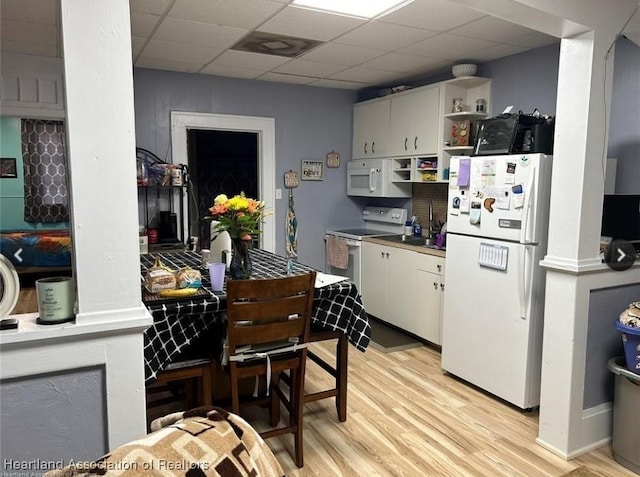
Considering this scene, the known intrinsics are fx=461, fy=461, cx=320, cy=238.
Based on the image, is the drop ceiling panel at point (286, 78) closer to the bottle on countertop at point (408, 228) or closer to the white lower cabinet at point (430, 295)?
the bottle on countertop at point (408, 228)

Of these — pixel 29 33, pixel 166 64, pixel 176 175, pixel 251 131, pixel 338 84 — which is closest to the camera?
pixel 29 33

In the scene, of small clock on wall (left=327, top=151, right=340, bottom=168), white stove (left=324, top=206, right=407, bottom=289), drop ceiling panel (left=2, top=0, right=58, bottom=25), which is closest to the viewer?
Answer: drop ceiling panel (left=2, top=0, right=58, bottom=25)

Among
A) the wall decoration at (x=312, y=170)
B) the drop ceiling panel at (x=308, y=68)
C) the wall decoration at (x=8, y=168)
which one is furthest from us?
the wall decoration at (x=312, y=170)

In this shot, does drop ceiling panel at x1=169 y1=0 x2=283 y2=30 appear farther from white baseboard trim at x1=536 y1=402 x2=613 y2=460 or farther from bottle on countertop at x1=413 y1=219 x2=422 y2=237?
white baseboard trim at x1=536 y1=402 x2=613 y2=460

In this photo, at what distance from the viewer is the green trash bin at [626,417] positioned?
7.44ft

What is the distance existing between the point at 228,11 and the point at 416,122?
207 cm

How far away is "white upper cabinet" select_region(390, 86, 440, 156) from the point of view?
399cm

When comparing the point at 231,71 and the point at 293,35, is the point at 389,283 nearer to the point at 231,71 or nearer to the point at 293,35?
the point at 293,35

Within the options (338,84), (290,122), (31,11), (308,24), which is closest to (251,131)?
(290,122)

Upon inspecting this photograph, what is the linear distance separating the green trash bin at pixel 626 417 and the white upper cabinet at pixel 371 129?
286 cm

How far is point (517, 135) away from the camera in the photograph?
114 inches

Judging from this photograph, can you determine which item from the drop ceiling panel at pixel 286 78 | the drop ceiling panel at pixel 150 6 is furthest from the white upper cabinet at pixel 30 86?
the drop ceiling panel at pixel 286 78

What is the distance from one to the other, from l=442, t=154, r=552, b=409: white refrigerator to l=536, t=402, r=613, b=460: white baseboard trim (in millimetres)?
372

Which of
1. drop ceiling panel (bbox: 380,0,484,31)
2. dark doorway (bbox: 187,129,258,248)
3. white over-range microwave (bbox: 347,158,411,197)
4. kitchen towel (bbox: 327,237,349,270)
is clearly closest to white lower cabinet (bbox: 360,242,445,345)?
kitchen towel (bbox: 327,237,349,270)
